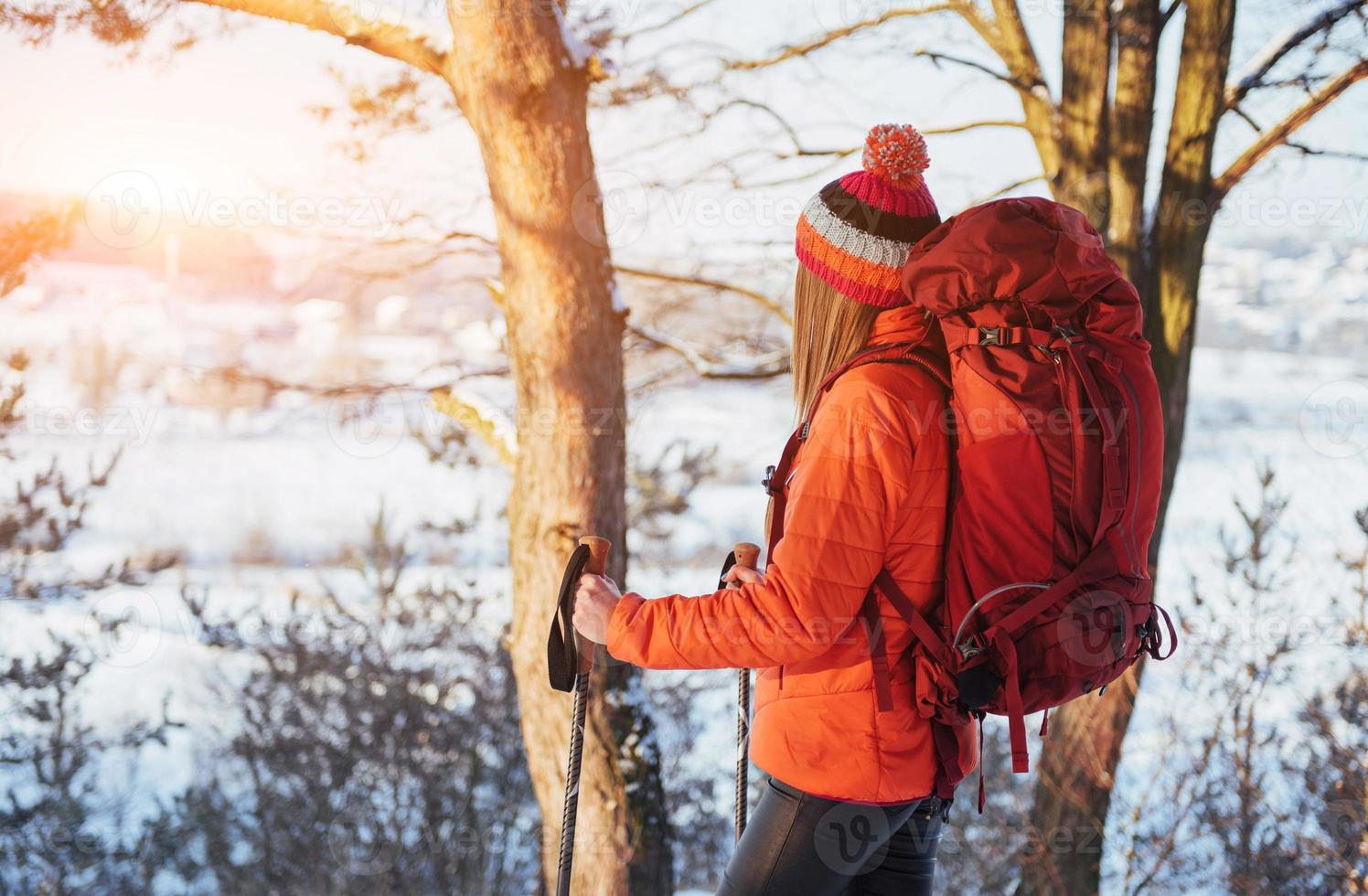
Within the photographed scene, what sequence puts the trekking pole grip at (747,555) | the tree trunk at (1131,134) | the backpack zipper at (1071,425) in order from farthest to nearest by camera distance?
the tree trunk at (1131,134) < the trekking pole grip at (747,555) < the backpack zipper at (1071,425)

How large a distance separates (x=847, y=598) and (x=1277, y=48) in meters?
3.83

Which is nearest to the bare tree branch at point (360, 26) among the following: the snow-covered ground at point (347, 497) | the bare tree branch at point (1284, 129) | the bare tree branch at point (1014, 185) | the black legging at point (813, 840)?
the snow-covered ground at point (347, 497)

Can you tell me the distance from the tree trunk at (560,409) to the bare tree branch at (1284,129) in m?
2.62

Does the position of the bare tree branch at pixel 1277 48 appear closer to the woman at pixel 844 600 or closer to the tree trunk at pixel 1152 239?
the tree trunk at pixel 1152 239

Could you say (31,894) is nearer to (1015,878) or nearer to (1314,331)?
(1015,878)

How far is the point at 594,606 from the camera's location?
5.11ft

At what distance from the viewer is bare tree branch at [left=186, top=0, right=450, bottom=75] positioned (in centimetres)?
334

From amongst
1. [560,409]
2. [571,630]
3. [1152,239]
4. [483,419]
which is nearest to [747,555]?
[571,630]

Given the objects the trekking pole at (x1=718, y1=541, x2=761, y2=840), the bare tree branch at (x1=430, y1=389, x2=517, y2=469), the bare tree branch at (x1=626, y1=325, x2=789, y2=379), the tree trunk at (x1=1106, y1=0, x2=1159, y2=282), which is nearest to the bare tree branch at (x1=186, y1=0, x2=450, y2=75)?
the bare tree branch at (x1=430, y1=389, x2=517, y2=469)

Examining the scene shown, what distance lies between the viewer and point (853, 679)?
1.49 m

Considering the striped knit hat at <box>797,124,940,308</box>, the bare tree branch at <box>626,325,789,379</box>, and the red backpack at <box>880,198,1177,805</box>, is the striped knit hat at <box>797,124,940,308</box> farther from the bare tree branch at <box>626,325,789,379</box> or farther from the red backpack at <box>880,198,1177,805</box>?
the bare tree branch at <box>626,325,789,379</box>

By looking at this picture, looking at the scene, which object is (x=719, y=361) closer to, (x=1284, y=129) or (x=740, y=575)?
(x=1284, y=129)

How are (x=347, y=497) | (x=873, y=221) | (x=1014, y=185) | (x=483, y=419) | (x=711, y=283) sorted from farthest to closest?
(x=347, y=497) → (x=711, y=283) → (x=1014, y=185) → (x=483, y=419) → (x=873, y=221)

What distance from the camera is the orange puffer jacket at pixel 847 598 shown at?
1.36 m
